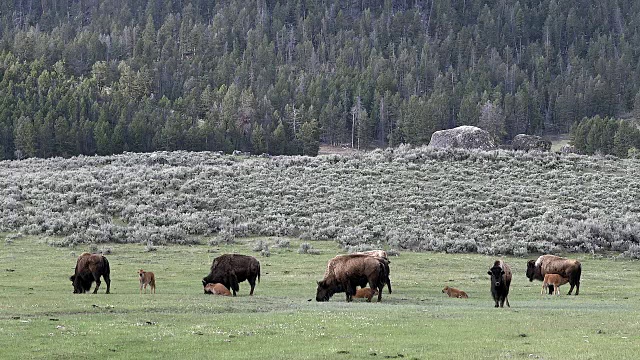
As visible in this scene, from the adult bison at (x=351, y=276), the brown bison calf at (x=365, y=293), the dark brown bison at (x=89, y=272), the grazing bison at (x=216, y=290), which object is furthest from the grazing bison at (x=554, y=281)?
the dark brown bison at (x=89, y=272)

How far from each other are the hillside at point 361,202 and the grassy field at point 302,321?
41.1 feet

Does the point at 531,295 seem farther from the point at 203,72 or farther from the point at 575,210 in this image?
the point at 203,72

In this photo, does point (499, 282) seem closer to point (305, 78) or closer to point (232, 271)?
point (232, 271)

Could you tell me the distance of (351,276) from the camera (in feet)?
86.0

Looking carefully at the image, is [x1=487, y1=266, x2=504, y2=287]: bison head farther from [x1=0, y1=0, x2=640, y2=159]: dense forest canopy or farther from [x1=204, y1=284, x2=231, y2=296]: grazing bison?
[x1=0, y1=0, x2=640, y2=159]: dense forest canopy

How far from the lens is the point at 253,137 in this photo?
391 feet

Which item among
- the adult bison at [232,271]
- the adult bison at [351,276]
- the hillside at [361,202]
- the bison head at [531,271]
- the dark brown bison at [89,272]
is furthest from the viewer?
the hillside at [361,202]

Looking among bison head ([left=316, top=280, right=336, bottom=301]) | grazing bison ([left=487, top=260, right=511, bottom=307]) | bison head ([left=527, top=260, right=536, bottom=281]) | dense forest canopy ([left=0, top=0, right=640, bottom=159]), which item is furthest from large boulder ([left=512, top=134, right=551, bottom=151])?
grazing bison ([left=487, top=260, right=511, bottom=307])

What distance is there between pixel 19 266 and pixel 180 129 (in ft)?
265

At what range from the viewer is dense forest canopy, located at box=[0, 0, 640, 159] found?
11819cm

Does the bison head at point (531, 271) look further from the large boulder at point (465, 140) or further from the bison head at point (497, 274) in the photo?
the large boulder at point (465, 140)

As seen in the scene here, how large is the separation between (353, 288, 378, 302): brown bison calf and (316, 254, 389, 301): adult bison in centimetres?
15

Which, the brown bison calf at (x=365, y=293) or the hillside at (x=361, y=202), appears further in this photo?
the hillside at (x=361, y=202)

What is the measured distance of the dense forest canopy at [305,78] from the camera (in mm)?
118188
